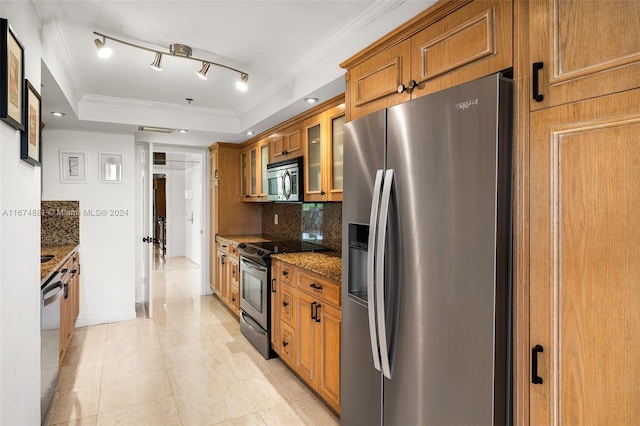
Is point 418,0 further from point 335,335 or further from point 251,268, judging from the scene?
point 251,268

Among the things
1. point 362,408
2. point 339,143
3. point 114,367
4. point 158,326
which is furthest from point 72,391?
point 339,143

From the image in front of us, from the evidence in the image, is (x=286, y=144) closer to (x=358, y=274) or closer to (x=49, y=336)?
(x=358, y=274)

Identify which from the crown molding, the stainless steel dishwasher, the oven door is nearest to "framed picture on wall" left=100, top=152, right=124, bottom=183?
the crown molding

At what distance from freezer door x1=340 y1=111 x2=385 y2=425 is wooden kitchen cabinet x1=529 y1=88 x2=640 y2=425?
736 mm

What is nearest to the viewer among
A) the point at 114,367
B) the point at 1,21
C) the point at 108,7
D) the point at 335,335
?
the point at 1,21

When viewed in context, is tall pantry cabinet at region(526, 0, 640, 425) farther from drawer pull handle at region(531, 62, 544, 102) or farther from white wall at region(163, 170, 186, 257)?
white wall at region(163, 170, 186, 257)

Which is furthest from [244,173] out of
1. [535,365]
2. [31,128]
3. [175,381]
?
[535,365]

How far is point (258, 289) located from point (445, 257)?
7.84ft

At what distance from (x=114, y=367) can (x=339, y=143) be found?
2.64 metres

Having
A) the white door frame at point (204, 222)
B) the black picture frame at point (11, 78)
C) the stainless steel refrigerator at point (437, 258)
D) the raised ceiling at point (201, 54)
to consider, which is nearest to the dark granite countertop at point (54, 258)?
the black picture frame at point (11, 78)

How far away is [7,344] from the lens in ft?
4.91

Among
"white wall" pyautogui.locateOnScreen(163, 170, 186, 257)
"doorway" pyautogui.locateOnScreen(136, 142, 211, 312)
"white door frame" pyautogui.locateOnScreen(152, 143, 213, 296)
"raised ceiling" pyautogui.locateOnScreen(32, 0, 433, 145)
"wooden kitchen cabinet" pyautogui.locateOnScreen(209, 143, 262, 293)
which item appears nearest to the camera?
"raised ceiling" pyautogui.locateOnScreen(32, 0, 433, 145)

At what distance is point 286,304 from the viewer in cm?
296

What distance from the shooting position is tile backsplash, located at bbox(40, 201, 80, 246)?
3.91 m
